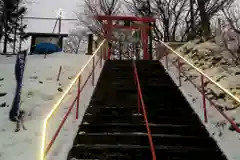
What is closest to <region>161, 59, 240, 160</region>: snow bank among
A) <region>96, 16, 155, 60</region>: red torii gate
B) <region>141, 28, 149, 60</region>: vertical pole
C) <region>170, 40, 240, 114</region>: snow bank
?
<region>170, 40, 240, 114</region>: snow bank

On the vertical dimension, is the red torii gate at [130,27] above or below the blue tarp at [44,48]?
above

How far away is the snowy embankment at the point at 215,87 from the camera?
18.9 feet

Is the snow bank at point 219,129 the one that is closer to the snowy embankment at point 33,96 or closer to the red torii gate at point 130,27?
the snowy embankment at point 33,96

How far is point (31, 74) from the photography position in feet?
36.3

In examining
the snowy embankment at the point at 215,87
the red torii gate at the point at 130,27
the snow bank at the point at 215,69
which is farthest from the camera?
the red torii gate at the point at 130,27

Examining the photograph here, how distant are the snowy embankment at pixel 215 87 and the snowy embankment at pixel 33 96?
11.1 feet

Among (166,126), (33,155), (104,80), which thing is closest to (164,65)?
(104,80)

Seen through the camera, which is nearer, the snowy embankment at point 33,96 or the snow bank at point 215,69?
the snowy embankment at point 33,96

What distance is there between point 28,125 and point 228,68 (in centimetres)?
586

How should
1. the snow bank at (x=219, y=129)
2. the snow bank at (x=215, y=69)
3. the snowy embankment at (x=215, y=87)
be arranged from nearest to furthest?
the snow bank at (x=219, y=129)
the snowy embankment at (x=215, y=87)
the snow bank at (x=215, y=69)

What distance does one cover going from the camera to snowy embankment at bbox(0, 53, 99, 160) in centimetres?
590

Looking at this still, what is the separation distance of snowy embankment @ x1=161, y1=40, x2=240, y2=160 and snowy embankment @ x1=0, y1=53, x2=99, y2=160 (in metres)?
3.39

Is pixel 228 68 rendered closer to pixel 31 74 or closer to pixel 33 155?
pixel 33 155

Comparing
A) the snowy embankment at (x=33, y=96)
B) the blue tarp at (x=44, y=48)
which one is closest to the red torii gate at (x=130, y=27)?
the snowy embankment at (x=33, y=96)
